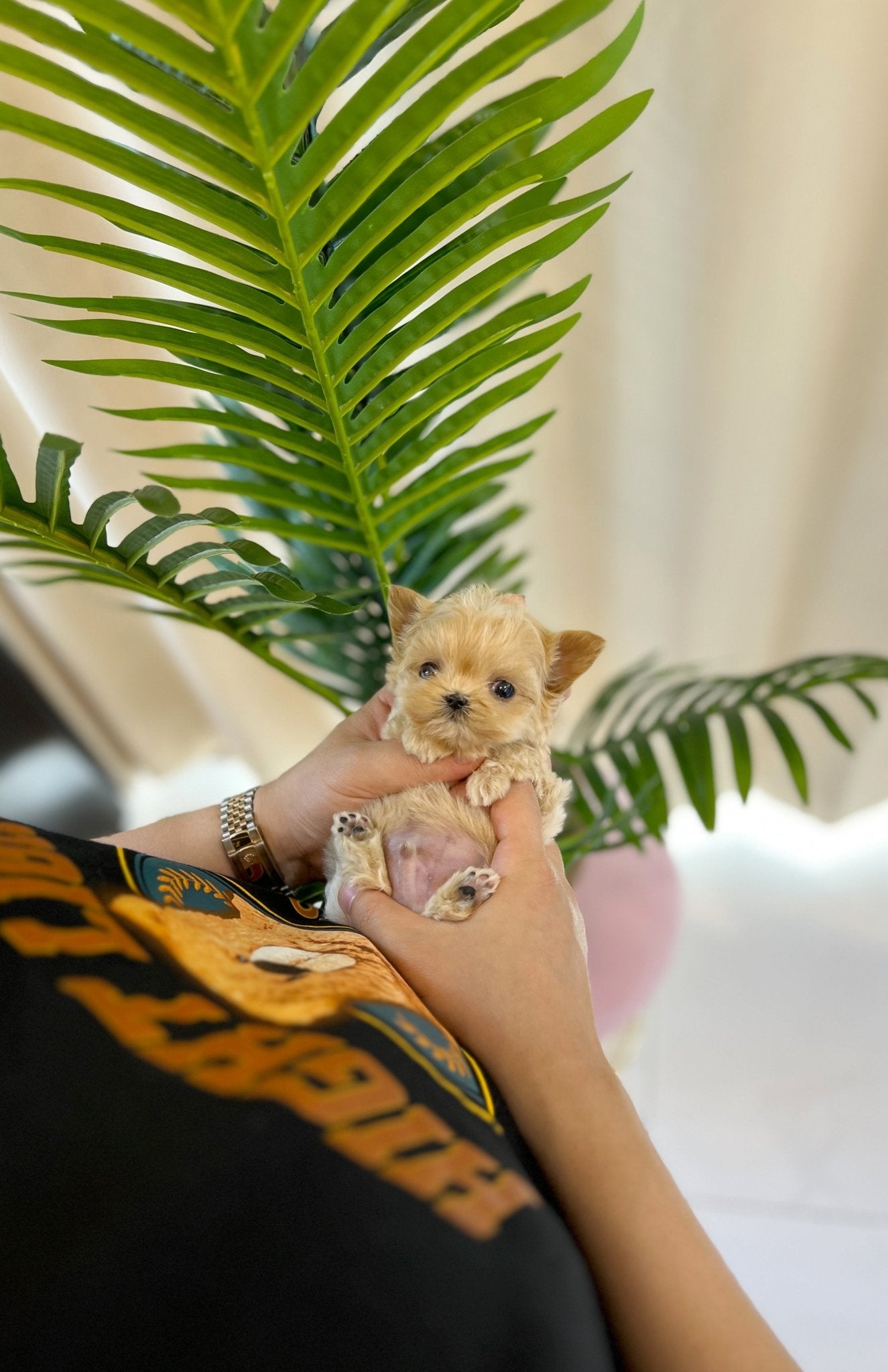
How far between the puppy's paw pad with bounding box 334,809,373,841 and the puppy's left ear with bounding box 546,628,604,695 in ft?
0.79

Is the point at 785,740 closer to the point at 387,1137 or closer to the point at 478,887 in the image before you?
the point at 478,887

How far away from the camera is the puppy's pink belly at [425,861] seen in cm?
77

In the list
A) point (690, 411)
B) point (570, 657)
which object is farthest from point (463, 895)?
point (690, 411)

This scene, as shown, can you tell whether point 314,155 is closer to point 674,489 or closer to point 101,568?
point 101,568

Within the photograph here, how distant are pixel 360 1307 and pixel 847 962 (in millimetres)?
1794

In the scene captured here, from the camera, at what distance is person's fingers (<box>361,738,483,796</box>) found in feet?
2.65

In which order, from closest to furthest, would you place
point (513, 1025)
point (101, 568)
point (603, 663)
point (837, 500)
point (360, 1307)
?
point (360, 1307) < point (513, 1025) < point (101, 568) < point (837, 500) < point (603, 663)

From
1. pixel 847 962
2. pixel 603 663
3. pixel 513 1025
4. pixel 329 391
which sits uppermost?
pixel 329 391

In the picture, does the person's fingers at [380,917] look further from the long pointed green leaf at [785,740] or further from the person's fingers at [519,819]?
the long pointed green leaf at [785,740]

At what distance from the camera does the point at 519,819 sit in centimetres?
77

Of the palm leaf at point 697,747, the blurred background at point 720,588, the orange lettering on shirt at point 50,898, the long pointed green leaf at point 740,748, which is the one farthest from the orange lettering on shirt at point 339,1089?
the blurred background at point 720,588

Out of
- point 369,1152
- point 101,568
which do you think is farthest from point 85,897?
point 101,568

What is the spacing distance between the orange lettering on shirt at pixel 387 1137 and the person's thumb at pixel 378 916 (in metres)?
0.26

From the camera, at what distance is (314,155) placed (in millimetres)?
535
